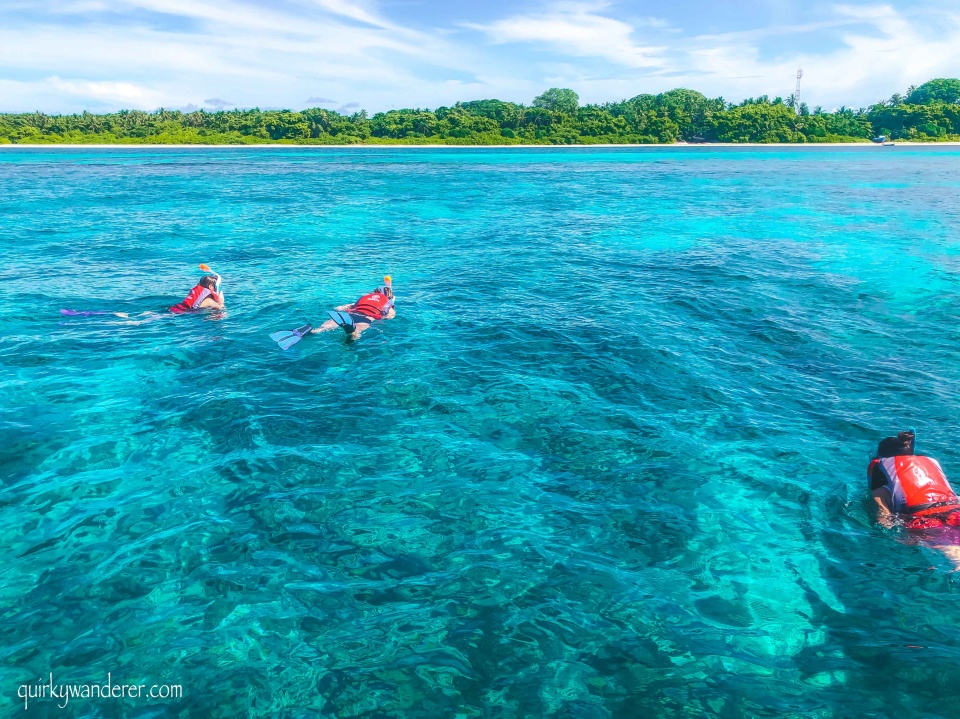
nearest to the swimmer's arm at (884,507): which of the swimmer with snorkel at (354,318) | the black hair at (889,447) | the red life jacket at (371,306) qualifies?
the black hair at (889,447)

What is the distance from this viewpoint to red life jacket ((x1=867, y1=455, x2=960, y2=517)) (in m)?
9.80

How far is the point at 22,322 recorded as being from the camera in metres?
20.0

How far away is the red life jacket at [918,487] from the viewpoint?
9.80 meters

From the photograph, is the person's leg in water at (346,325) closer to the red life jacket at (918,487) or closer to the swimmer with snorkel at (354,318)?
the swimmer with snorkel at (354,318)

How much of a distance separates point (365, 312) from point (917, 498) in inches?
607

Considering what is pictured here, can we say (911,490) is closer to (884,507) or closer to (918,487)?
(918,487)

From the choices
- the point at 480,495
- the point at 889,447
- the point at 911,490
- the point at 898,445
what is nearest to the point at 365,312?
the point at 480,495

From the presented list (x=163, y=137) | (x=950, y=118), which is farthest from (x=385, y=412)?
(x=950, y=118)

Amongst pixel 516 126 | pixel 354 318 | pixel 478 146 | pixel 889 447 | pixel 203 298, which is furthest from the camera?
pixel 516 126

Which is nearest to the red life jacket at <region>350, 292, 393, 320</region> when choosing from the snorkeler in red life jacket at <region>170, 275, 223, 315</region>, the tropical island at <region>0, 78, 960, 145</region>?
the snorkeler in red life jacket at <region>170, 275, 223, 315</region>

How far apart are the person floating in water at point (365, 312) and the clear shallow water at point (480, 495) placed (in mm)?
535

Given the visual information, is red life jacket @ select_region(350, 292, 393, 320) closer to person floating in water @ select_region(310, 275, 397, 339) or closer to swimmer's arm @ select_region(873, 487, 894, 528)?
person floating in water @ select_region(310, 275, 397, 339)

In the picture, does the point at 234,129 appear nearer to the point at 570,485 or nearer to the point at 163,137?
the point at 163,137

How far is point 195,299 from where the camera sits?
69.1 feet
